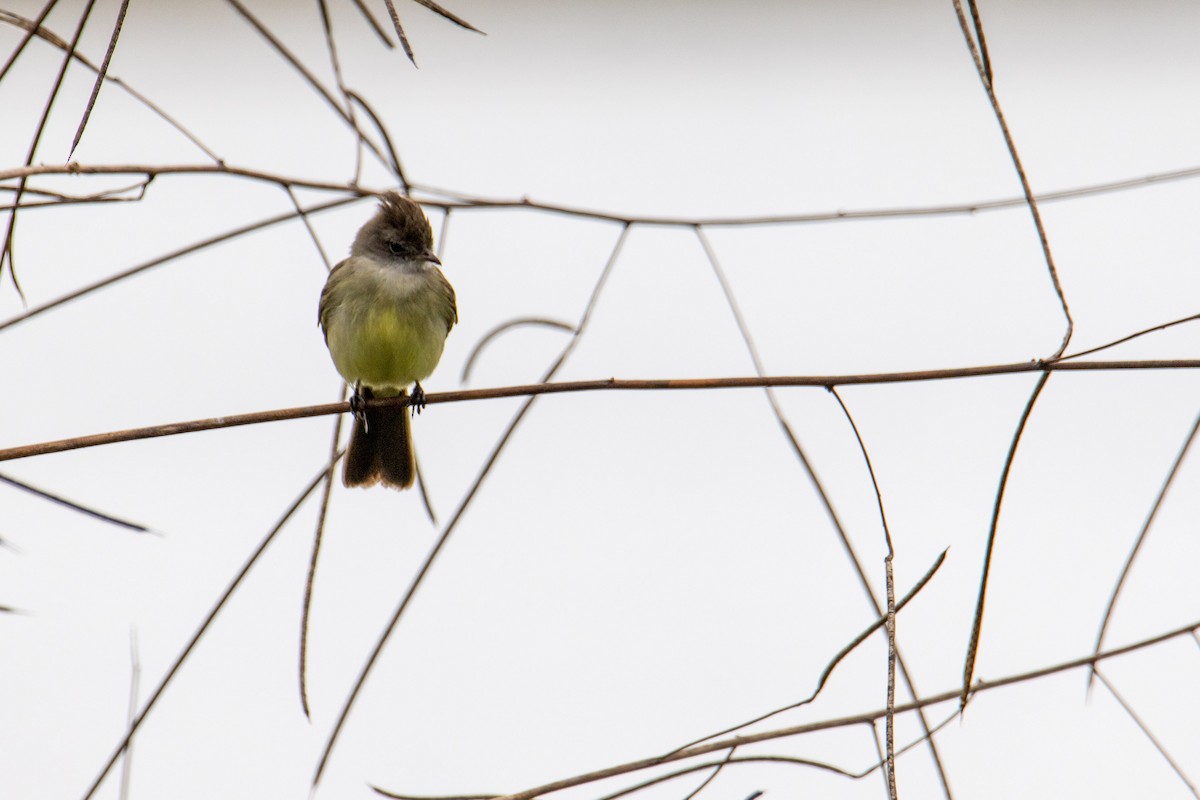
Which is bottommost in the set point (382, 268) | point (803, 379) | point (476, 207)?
point (803, 379)

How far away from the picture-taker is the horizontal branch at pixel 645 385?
1095 mm

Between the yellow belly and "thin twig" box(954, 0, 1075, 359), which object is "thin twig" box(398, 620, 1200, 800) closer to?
"thin twig" box(954, 0, 1075, 359)

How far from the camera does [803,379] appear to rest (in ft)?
3.77

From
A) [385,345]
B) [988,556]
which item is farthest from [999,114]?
[385,345]

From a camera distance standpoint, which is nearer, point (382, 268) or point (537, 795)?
point (537, 795)

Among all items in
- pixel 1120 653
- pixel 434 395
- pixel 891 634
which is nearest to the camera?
pixel 891 634

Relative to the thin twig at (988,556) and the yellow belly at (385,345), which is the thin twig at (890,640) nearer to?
the thin twig at (988,556)

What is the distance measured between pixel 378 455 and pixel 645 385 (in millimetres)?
2215

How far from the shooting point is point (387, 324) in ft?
10.5

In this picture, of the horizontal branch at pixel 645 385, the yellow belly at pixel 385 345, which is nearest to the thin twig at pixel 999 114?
the horizontal branch at pixel 645 385

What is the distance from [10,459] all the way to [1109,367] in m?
0.99

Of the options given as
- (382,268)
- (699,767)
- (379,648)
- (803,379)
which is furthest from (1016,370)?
(382,268)

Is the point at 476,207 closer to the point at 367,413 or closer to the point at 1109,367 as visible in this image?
the point at 1109,367

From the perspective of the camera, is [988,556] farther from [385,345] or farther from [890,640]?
[385,345]
